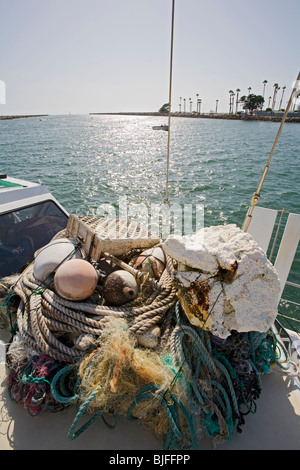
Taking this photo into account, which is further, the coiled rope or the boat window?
the boat window

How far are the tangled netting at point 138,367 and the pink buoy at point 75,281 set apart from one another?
0.31 feet

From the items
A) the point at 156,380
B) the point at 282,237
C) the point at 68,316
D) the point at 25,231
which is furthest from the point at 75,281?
the point at 282,237

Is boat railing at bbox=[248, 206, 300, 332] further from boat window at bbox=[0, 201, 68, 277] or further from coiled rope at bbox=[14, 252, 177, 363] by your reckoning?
boat window at bbox=[0, 201, 68, 277]

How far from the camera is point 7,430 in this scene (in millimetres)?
2324

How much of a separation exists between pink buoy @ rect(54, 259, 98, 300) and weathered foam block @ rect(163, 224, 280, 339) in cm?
82

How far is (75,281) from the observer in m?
2.60

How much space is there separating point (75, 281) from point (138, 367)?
0.95 m

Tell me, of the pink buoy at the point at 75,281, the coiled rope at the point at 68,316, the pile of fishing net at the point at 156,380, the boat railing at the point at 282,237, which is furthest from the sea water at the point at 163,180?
the pink buoy at the point at 75,281

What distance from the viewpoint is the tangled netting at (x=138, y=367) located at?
213cm

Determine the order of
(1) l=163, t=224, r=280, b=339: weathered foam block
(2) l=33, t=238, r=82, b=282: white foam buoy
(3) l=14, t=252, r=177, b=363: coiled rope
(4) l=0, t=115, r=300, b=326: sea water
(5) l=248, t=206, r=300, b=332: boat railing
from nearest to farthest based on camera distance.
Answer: (1) l=163, t=224, r=280, b=339: weathered foam block → (3) l=14, t=252, r=177, b=363: coiled rope → (2) l=33, t=238, r=82, b=282: white foam buoy → (5) l=248, t=206, r=300, b=332: boat railing → (4) l=0, t=115, r=300, b=326: sea water

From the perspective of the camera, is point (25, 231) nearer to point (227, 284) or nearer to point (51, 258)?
point (51, 258)

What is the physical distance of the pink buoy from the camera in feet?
8.53

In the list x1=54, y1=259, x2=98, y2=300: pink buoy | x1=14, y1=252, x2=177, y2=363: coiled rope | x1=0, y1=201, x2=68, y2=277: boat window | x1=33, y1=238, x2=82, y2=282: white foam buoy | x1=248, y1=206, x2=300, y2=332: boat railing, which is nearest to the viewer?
x1=14, y1=252, x2=177, y2=363: coiled rope

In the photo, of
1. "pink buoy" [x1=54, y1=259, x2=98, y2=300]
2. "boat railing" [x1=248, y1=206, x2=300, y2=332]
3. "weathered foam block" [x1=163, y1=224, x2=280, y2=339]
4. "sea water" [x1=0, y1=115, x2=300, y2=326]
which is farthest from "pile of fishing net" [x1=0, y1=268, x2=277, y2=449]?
"sea water" [x1=0, y1=115, x2=300, y2=326]
